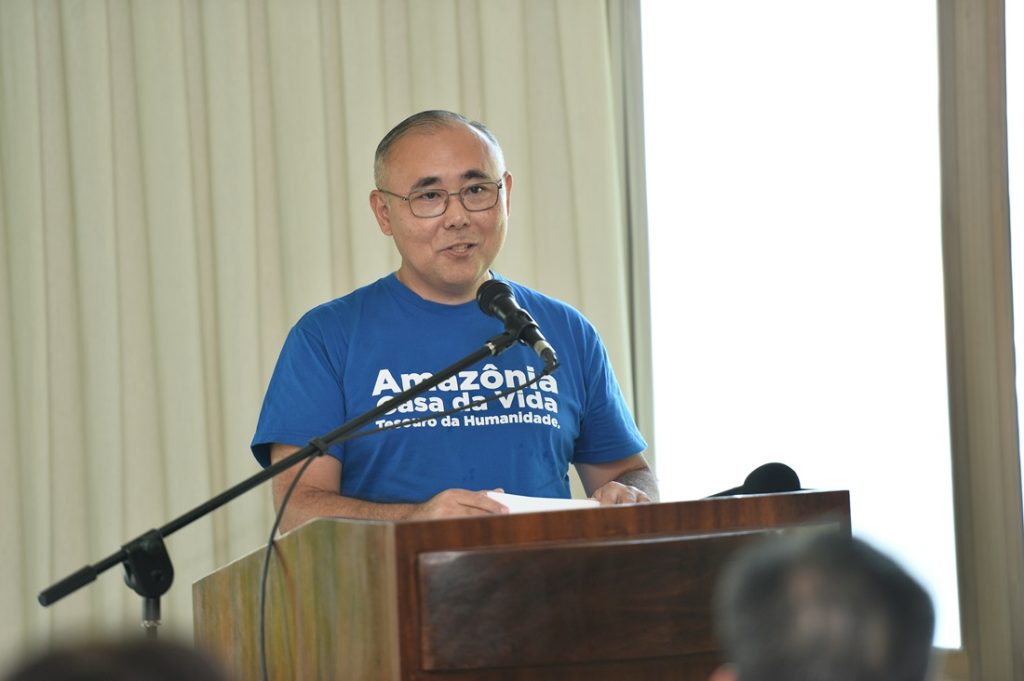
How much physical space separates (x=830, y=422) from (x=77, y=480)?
2267mm

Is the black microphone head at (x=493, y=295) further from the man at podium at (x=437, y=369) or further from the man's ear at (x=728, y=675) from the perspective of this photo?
the man's ear at (x=728, y=675)

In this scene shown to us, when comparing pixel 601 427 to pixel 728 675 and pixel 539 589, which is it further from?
pixel 728 675

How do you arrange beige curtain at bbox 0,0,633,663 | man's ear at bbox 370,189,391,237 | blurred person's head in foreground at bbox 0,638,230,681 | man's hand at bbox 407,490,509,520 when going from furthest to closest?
beige curtain at bbox 0,0,633,663 < man's ear at bbox 370,189,391,237 < man's hand at bbox 407,490,509,520 < blurred person's head in foreground at bbox 0,638,230,681

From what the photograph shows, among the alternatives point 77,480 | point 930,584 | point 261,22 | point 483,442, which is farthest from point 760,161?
point 930,584

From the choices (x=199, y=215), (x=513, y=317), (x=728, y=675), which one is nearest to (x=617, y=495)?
(x=513, y=317)

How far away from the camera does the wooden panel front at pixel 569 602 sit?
1631mm

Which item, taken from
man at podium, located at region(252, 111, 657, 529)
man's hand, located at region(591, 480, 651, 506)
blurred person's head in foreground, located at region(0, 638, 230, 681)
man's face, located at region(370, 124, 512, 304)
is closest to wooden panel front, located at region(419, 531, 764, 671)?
man's hand, located at region(591, 480, 651, 506)

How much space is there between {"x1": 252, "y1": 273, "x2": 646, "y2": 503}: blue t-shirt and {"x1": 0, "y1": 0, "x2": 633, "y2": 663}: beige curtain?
1112 mm

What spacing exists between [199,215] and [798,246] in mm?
1845

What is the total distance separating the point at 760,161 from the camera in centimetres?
404

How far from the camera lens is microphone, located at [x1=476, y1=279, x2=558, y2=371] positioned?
1.92 metres

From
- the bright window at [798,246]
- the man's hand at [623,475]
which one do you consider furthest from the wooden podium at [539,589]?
the bright window at [798,246]

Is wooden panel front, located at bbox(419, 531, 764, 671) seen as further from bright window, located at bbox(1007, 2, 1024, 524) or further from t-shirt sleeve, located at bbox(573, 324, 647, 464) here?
bright window, located at bbox(1007, 2, 1024, 524)

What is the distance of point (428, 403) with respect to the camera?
2512 mm
